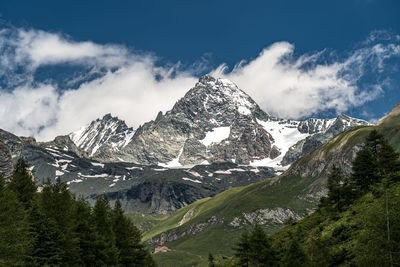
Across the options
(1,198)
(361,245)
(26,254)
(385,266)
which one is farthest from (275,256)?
(1,198)

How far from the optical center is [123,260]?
76.9 metres

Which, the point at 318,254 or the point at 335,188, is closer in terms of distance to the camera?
the point at 318,254

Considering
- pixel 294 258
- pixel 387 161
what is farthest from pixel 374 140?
pixel 294 258

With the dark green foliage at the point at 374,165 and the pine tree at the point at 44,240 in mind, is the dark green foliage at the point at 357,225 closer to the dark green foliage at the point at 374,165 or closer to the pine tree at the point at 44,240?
the dark green foliage at the point at 374,165

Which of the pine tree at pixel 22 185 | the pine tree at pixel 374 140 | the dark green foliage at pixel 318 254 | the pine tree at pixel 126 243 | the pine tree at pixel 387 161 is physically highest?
the pine tree at pixel 374 140

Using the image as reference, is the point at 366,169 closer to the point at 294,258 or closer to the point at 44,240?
the point at 294,258

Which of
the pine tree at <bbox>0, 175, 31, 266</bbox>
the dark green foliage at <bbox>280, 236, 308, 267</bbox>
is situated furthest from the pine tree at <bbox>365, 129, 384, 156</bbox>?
the pine tree at <bbox>0, 175, 31, 266</bbox>

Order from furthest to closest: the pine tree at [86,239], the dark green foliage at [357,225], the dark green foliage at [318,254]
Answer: the pine tree at [86,239] < the dark green foliage at [318,254] < the dark green foliage at [357,225]

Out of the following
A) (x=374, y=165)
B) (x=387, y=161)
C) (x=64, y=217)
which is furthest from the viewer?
(x=374, y=165)

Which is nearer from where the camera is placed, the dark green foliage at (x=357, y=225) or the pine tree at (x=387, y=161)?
the dark green foliage at (x=357, y=225)

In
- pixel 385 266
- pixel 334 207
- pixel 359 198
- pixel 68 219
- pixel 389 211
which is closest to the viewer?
pixel 385 266

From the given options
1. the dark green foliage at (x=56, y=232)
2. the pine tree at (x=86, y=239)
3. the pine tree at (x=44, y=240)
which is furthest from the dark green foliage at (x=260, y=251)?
the pine tree at (x=44, y=240)

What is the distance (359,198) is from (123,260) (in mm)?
48718

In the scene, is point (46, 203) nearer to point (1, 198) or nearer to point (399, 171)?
point (1, 198)
